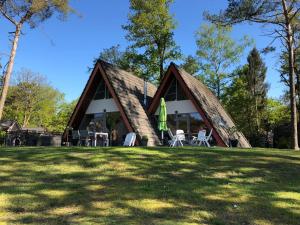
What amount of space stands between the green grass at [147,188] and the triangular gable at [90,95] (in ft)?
34.6

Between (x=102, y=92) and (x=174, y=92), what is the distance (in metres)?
4.47

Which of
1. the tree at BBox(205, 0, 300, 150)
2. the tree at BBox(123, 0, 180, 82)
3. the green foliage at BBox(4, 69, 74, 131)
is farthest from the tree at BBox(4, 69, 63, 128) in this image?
the tree at BBox(205, 0, 300, 150)

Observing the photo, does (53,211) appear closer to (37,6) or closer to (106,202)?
(106,202)

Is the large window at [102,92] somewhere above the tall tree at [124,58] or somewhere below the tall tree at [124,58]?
below

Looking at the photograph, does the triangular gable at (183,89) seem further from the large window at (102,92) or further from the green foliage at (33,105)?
the green foliage at (33,105)

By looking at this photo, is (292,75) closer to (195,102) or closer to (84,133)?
(195,102)

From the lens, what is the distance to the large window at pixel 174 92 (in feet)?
77.4

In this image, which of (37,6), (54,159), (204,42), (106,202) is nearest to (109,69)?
(37,6)

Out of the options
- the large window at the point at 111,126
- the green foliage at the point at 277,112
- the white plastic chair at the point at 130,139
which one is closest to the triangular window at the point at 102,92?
the large window at the point at 111,126

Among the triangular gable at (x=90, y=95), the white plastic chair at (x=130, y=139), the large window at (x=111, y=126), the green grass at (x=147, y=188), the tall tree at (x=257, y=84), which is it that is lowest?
the green grass at (x=147, y=188)

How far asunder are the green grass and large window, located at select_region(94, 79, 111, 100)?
1247cm

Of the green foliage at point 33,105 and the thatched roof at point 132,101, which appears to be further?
the green foliage at point 33,105

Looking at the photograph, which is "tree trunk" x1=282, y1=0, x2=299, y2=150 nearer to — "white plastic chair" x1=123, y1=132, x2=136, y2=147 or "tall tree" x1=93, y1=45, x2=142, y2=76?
"white plastic chair" x1=123, y1=132, x2=136, y2=147

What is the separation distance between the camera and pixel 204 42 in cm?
4419
